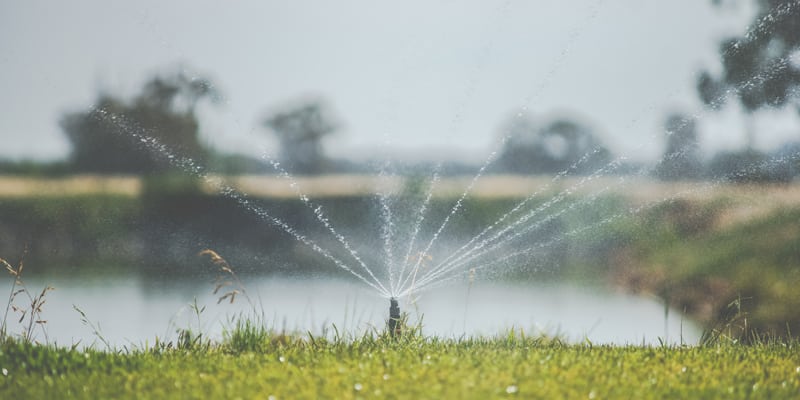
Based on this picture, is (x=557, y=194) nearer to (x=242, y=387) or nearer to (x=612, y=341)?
(x=612, y=341)

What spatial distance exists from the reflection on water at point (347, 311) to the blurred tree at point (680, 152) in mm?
6305

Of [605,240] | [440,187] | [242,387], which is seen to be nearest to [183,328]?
[242,387]

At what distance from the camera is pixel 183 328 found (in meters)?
6.99

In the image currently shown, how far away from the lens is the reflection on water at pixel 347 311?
7484 mm

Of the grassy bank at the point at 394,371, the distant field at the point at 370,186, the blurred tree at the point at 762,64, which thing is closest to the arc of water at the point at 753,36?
the blurred tree at the point at 762,64

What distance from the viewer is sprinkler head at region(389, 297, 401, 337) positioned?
707cm

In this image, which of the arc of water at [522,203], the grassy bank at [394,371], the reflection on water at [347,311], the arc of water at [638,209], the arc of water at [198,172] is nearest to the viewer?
the grassy bank at [394,371]

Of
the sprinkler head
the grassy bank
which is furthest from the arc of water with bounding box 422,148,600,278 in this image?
the grassy bank

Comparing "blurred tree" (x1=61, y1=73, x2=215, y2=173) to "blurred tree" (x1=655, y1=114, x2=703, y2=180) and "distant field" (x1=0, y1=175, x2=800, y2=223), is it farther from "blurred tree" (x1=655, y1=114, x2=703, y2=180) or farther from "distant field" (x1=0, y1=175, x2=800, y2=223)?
"blurred tree" (x1=655, y1=114, x2=703, y2=180)

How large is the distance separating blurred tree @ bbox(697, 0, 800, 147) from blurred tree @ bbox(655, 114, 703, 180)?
1352mm

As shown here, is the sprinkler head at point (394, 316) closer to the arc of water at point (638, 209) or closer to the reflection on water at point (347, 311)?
the reflection on water at point (347, 311)

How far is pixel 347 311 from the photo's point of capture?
24.3 feet

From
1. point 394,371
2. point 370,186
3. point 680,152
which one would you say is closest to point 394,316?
point 394,371

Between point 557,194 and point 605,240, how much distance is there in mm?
6700
